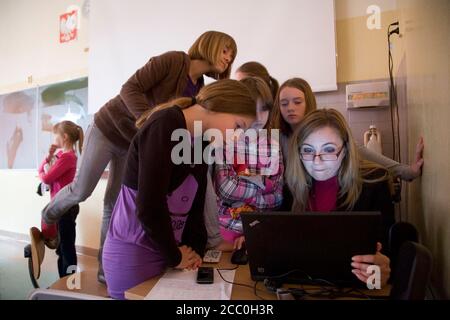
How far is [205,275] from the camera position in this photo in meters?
0.76

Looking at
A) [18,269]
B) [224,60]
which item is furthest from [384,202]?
[18,269]

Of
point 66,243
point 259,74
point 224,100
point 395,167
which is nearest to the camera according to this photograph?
point 224,100

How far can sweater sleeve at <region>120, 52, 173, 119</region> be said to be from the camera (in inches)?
49.5

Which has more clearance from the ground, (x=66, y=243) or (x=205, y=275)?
(x=205, y=275)

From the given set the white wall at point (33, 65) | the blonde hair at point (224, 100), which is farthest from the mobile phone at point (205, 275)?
the white wall at point (33, 65)

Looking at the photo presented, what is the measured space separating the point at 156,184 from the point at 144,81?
27.7 inches

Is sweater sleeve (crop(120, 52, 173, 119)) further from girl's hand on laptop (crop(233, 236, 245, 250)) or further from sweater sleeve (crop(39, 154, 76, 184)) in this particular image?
sweater sleeve (crop(39, 154, 76, 184))

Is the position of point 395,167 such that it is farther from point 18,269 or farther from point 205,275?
point 18,269

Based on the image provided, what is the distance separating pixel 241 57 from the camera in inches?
77.9

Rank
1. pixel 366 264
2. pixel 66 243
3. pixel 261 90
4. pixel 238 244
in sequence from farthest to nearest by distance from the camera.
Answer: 1. pixel 66 243
2. pixel 261 90
3. pixel 238 244
4. pixel 366 264

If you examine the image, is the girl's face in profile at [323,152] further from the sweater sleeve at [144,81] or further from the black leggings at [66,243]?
the black leggings at [66,243]

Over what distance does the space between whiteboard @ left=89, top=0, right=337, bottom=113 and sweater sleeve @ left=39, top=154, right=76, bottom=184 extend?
25.7 inches

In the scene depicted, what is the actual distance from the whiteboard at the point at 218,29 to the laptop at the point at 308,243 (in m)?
1.39
